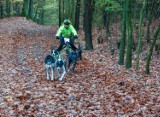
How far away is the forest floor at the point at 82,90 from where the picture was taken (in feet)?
27.1

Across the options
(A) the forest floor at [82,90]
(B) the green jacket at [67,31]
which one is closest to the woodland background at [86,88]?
(A) the forest floor at [82,90]

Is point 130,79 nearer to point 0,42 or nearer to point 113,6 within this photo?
point 113,6

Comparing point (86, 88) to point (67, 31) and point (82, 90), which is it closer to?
point (82, 90)

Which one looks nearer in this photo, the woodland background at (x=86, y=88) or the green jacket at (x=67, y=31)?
the woodland background at (x=86, y=88)

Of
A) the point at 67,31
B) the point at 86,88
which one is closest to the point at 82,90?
the point at 86,88

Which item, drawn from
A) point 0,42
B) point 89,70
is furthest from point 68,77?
point 0,42

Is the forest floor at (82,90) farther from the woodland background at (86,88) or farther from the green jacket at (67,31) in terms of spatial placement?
the green jacket at (67,31)

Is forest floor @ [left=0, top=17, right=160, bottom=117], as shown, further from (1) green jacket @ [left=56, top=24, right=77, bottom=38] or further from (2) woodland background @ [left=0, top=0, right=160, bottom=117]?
(1) green jacket @ [left=56, top=24, right=77, bottom=38]

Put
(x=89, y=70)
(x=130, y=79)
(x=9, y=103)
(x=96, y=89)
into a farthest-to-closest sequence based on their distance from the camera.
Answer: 1. (x=89, y=70)
2. (x=130, y=79)
3. (x=96, y=89)
4. (x=9, y=103)

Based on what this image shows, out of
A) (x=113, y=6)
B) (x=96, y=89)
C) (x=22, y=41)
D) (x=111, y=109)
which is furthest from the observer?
(x=22, y=41)

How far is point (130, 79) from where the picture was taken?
12.1 metres

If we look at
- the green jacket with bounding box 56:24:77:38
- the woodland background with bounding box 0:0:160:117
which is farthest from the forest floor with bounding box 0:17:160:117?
the green jacket with bounding box 56:24:77:38

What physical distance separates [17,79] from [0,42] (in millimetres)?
11714

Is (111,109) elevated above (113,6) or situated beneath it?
situated beneath
